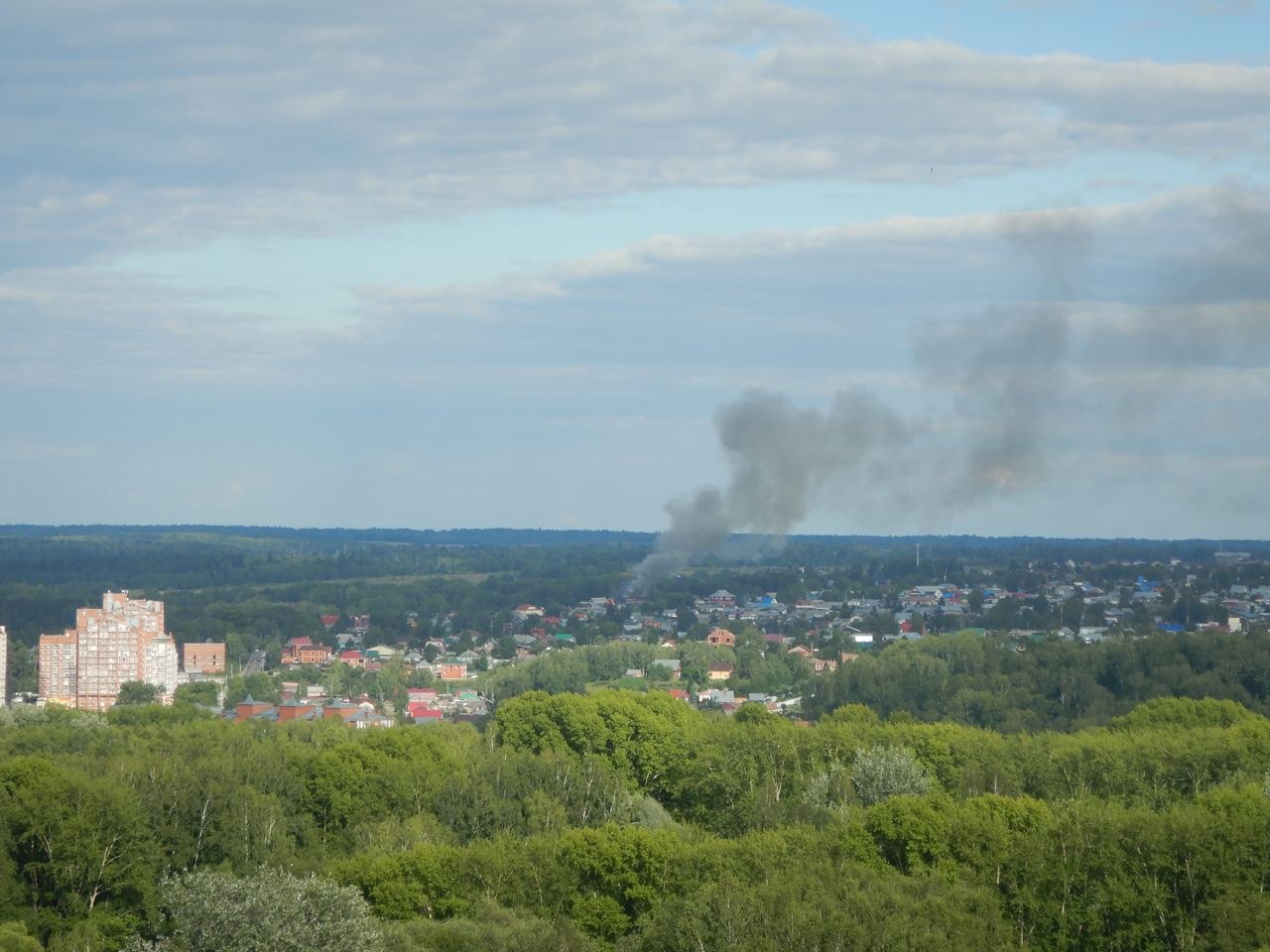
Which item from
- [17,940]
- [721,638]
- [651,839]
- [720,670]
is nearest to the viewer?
[17,940]

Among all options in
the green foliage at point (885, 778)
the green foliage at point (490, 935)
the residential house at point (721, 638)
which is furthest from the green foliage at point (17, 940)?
the residential house at point (721, 638)

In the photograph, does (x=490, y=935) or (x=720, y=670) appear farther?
(x=720, y=670)

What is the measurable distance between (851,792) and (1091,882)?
17.2m

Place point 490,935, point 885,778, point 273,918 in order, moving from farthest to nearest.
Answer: point 885,778 → point 490,935 → point 273,918

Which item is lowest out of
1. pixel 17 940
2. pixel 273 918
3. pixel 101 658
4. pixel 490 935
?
pixel 101 658

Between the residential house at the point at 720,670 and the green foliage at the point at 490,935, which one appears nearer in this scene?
the green foliage at the point at 490,935

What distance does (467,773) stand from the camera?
220 feet

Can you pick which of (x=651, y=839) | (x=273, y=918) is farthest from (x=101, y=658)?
(x=273, y=918)

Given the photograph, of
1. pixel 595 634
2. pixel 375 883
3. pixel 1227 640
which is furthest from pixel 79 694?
pixel 375 883

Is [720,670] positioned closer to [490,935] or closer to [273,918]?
A: [490,935]

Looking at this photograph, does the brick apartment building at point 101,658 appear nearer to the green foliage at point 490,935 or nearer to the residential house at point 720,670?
the residential house at point 720,670

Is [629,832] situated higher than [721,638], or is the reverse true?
[629,832]

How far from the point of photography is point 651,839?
51.1 m

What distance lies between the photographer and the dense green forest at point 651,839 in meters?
43.8
